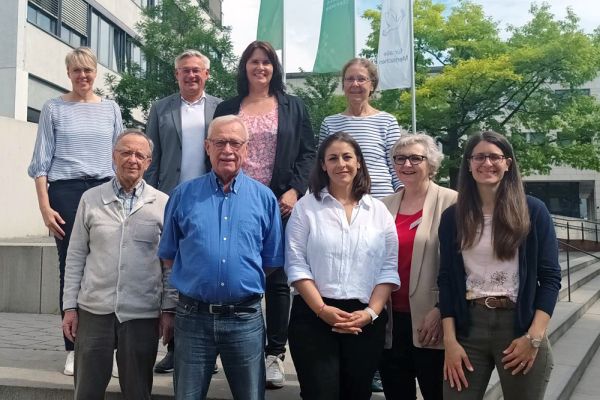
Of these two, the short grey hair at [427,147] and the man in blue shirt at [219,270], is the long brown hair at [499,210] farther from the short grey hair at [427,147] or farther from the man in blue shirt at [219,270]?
the man in blue shirt at [219,270]

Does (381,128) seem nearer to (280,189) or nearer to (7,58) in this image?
(280,189)

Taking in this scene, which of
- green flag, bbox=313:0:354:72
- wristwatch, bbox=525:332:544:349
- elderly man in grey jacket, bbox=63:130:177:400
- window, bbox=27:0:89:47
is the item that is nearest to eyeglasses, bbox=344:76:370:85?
elderly man in grey jacket, bbox=63:130:177:400

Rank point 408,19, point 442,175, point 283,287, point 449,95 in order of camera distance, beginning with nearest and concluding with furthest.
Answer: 1. point 283,287
2. point 408,19
3. point 449,95
4. point 442,175

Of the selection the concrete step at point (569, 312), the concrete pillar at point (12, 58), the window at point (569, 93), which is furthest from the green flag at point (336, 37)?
the window at point (569, 93)

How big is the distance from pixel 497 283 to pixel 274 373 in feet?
5.38

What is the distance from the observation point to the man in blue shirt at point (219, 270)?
111 inches

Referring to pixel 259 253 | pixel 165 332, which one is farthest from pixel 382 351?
pixel 165 332

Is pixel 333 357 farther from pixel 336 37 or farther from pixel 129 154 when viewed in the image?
pixel 336 37

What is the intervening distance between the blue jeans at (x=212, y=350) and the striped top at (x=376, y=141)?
1.43m

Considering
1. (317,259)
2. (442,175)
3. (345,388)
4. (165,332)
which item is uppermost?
(442,175)

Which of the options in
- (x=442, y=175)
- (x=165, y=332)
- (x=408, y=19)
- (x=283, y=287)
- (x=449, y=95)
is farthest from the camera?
(x=442, y=175)

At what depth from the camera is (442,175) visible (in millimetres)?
23875

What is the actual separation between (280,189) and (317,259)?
2.91 feet

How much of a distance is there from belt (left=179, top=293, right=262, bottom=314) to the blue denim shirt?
0.10 feet
